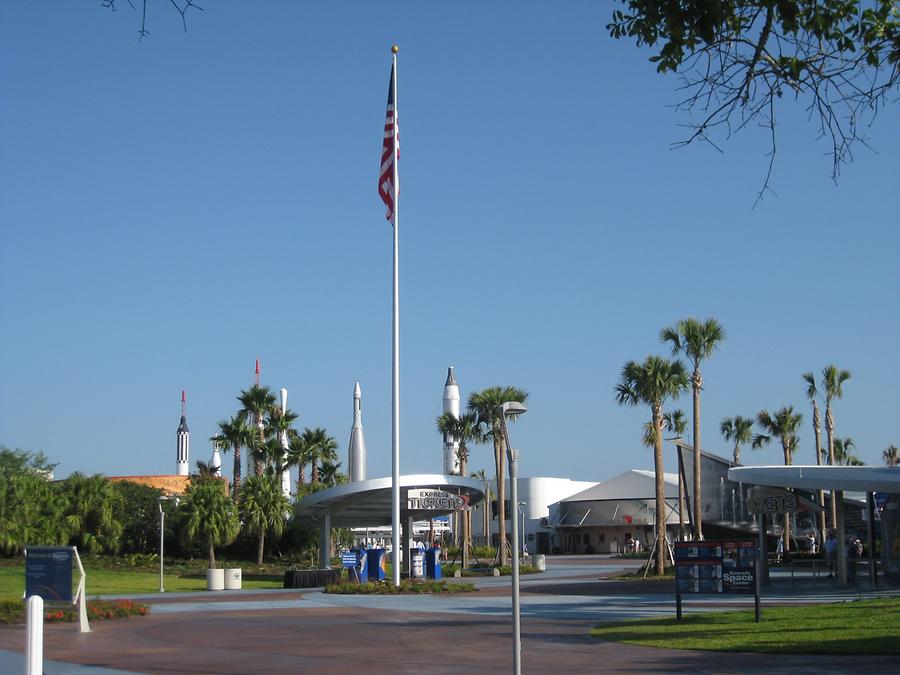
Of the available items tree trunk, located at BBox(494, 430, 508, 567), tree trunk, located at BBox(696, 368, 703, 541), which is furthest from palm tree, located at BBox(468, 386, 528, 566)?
tree trunk, located at BBox(696, 368, 703, 541)

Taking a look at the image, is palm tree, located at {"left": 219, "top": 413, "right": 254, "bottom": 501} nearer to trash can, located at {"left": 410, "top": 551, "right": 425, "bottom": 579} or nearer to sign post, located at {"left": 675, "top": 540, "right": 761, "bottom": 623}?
trash can, located at {"left": 410, "top": 551, "right": 425, "bottom": 579}

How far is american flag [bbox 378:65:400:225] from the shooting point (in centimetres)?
3284

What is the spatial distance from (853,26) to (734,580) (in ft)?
44.0

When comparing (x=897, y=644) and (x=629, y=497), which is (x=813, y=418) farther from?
(x=897, y=644)

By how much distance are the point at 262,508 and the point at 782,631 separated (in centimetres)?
4117

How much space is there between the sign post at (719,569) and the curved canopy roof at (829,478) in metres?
9.95

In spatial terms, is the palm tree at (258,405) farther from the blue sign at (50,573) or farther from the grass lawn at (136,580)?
the blue sign at (50,573)

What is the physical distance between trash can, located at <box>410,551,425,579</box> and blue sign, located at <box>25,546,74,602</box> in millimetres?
20209

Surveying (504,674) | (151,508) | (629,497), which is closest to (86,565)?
(151,508)

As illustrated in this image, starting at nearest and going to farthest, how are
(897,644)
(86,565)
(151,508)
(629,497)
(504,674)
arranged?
(504,674) → (897,644) → (86,565) → (151,508) → (629,497)

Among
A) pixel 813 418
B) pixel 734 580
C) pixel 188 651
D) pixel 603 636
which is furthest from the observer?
pixel 813 418

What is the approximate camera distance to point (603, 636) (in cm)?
1866

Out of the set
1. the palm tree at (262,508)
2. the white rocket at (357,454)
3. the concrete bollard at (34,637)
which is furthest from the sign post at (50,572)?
the white rocket at (357,454)

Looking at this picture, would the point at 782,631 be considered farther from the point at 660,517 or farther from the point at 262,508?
the point at 262,508
